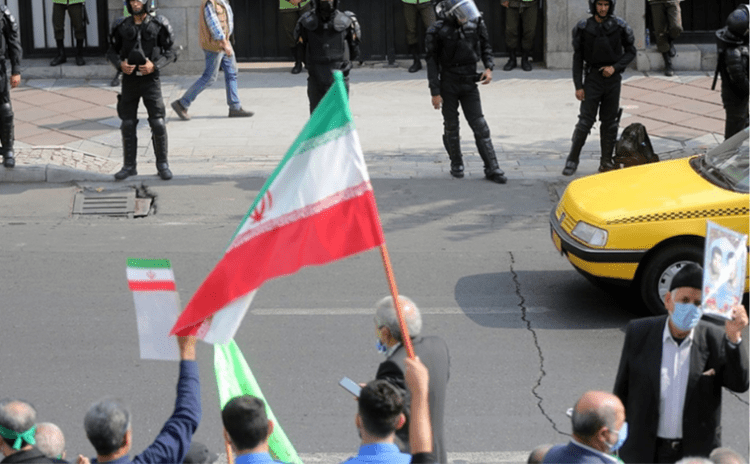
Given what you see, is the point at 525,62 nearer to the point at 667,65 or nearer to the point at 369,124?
the point at 667,65

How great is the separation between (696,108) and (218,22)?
6.44 meters

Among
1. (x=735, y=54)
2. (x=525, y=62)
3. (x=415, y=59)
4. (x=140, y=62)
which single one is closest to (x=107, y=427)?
(x=140, y=62)

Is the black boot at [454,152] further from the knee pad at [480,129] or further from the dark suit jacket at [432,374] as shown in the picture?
the dark suit jacket at [432,374]

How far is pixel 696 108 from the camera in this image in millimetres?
16031

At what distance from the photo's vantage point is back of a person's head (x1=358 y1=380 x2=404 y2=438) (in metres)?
4.48

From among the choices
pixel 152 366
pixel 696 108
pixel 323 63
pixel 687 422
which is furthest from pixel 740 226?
pixel 696 108

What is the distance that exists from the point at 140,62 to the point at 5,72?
1.69 m

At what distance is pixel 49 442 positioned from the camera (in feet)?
16.2

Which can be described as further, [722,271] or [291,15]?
[291,15]

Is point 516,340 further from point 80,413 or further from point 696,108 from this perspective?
point 696,108

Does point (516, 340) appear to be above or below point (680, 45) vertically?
below

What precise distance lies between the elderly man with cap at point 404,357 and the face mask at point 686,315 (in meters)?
1.08

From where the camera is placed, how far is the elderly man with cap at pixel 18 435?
4.81 metres

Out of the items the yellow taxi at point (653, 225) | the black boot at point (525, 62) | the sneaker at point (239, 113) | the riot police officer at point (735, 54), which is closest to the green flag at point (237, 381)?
the yellow taxi at point (653, 225)
